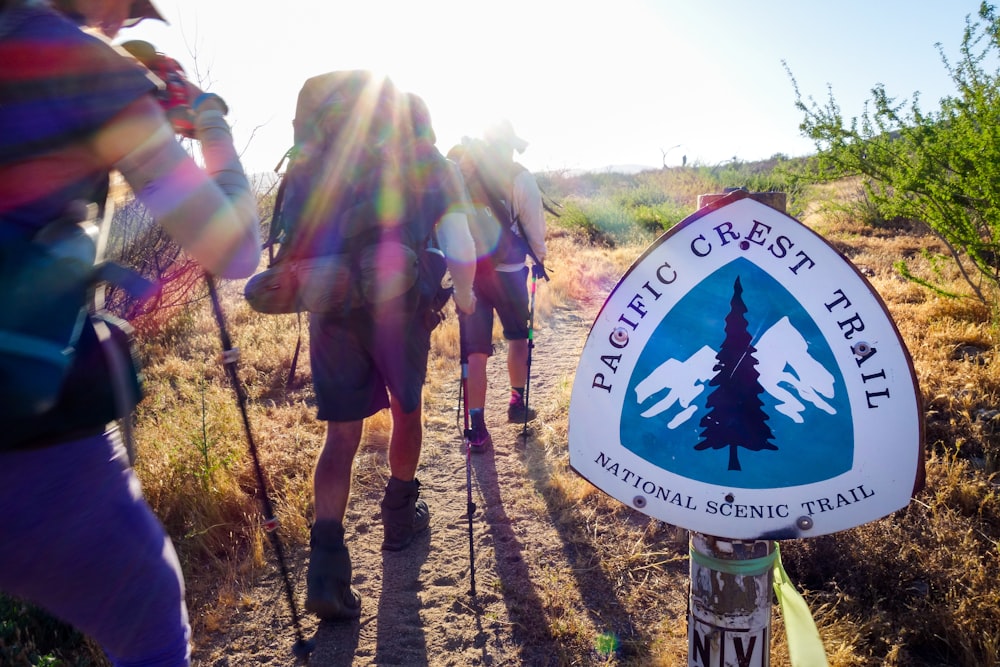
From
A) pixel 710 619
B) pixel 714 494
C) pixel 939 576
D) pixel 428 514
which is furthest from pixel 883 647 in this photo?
pixel 428 514

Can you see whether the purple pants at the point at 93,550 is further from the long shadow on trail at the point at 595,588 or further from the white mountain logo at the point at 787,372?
the long shadow on trail at the point at 595,588

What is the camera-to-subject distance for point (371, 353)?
2.54m

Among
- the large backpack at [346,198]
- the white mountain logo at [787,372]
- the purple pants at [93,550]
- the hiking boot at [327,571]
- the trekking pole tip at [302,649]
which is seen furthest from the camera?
the hiking boot at [327,571]

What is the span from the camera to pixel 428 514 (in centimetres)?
335

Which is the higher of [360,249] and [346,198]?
[346,198]

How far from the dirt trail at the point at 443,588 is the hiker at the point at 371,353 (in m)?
0.19

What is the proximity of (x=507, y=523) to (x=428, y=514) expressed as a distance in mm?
433

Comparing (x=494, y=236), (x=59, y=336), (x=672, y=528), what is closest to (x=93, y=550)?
(x=59, y=336)

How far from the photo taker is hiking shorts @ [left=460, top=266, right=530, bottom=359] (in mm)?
4078

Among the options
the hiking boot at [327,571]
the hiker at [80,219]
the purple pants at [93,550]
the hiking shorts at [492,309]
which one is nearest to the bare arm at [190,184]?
the hiker at [80,219]

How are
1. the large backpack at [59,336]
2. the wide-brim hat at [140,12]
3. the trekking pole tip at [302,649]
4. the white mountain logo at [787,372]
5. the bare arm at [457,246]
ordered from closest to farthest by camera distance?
the large backpack at [59,336] → the white mountain logo at [787,372] → the wide-brim hat at [140,12] → the trekking pole tip at [302,649] → the bare arm at [457,246]

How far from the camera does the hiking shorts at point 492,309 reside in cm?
408

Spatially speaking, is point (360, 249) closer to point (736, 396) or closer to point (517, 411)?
point (736, 396)

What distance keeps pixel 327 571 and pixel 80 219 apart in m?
1.76
